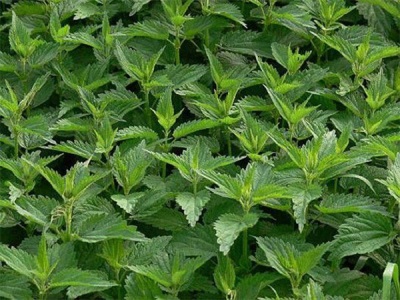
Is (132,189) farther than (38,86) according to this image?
No

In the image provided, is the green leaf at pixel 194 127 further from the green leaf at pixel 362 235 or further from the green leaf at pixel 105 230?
the green leaf at pixel 362 235

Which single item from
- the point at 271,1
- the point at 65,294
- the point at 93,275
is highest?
the point at 271,1

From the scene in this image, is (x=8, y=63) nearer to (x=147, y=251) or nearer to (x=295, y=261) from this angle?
(x=147, y=251)

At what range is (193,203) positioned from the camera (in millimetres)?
2490

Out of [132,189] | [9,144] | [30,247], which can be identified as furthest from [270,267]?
[9,144]

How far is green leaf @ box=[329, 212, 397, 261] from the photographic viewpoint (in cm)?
236

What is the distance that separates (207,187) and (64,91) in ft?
3.23

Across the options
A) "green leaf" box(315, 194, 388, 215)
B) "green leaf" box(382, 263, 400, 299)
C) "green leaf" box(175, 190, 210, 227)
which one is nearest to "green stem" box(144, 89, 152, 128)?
"green leaf" box(175, 190, 210, 227)

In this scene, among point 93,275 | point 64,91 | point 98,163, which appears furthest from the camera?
point 64,91

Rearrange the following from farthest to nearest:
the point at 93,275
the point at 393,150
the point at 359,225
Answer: the point at 393,150 < the point at 359,225 < the point at 93,275

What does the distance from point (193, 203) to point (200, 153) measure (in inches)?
8.1

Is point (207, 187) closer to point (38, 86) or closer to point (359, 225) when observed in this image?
point (359, 225)

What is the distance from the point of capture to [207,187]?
2.46 metres

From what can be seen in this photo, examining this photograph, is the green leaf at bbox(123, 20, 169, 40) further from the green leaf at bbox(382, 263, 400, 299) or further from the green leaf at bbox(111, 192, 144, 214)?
the green leaf at bbox(382, 263, 400, 299)
